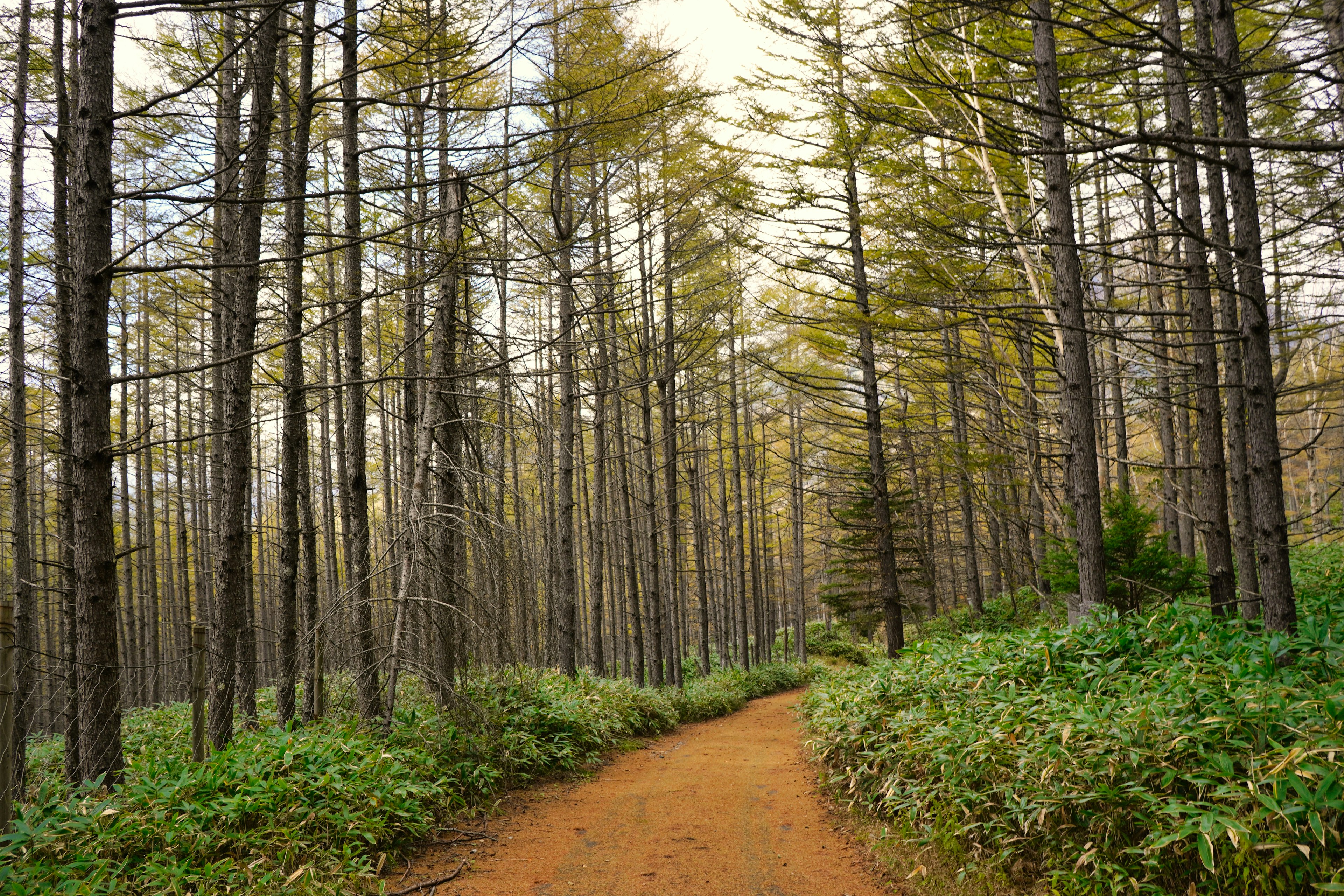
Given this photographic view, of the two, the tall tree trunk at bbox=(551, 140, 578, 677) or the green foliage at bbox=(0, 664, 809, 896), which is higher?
A: the tall tree trunk at bbox=(551, 140, 578, 677)

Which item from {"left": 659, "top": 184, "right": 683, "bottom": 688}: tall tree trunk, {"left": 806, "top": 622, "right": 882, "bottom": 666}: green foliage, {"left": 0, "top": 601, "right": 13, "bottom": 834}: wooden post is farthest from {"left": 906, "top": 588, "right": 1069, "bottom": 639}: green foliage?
{"left": 0, "top": 601, "right": 13, "bottom": 834}: wooden post

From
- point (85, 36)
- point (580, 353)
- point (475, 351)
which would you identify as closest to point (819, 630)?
point (580, 353)

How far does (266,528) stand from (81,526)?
22.2ft

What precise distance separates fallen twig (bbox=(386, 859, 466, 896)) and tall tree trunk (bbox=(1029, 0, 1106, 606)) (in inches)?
208

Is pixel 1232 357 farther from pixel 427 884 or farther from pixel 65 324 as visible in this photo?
pixel 65 324

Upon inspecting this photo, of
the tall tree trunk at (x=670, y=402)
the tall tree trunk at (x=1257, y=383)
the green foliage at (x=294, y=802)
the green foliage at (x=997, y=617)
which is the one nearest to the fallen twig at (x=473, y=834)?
the green foliage at (x=294, y=802)

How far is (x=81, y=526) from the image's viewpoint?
3934 millimetres

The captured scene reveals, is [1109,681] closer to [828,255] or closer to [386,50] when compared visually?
[828,255]

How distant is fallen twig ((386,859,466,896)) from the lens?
13.9 feet

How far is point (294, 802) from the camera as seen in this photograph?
459 centimetres

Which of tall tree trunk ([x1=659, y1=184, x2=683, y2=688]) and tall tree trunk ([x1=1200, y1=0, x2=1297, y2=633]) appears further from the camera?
tall tree trunk ([x1=659, y1=184, x2=683, y2=688])

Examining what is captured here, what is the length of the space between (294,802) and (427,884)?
101 cm

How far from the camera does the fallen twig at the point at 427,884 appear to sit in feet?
13.9

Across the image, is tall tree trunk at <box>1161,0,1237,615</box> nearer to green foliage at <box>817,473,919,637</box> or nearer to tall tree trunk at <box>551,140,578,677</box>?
green foliage at <box>817,473,919,637</box>
